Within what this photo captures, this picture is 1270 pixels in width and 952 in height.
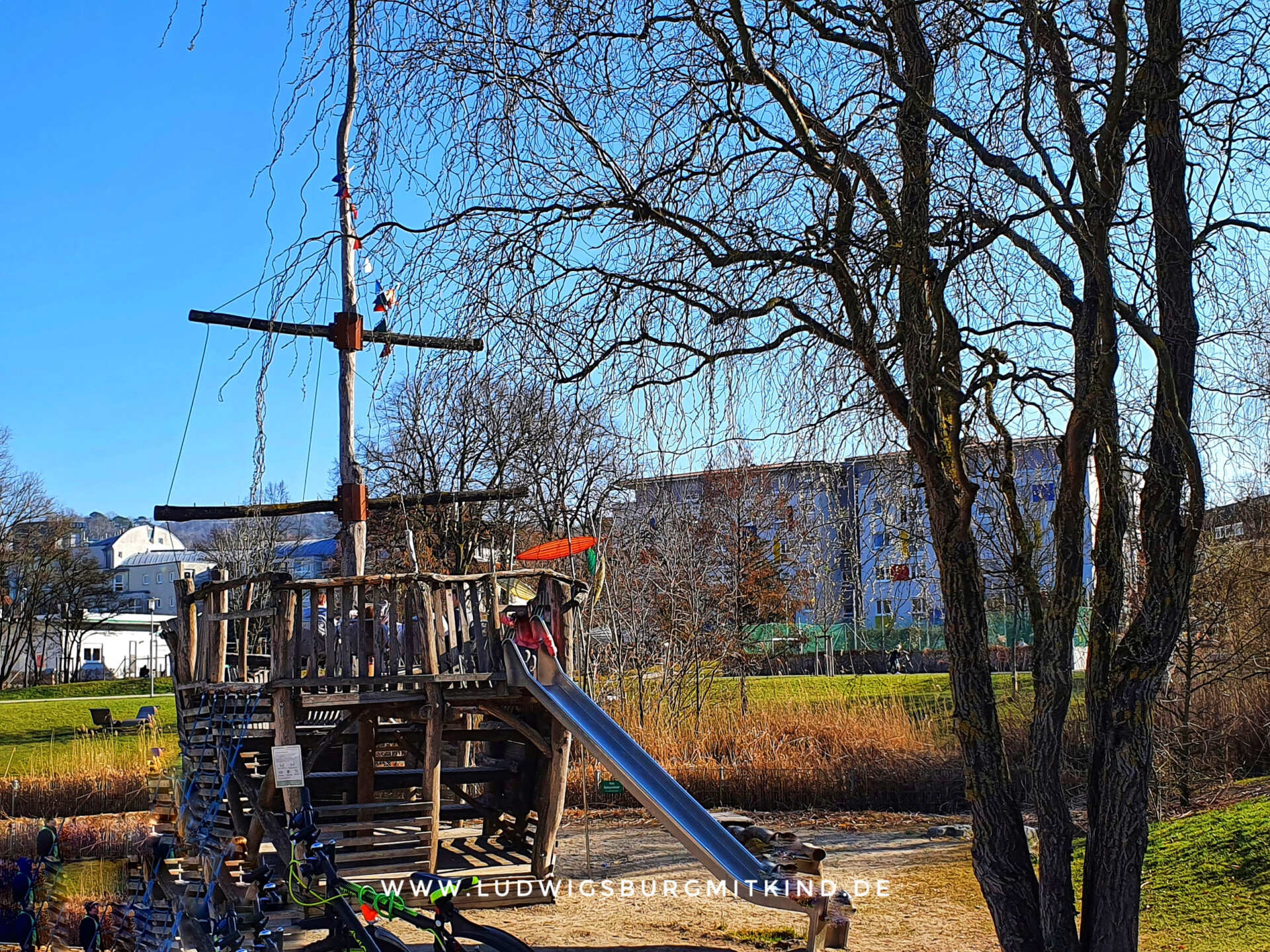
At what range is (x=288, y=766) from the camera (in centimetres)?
873

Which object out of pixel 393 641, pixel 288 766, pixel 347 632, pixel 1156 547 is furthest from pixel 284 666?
pixel 1156 547

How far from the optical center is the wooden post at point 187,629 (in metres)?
10.8

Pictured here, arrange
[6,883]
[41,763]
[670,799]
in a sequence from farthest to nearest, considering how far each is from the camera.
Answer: [41,763]
[6,883]
[670,799]

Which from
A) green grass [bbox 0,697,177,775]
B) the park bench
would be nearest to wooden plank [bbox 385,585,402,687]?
green grass [bbox 0,697,177,775]

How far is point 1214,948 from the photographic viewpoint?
7527 mm

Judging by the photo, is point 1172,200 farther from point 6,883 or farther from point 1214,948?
point 6,883

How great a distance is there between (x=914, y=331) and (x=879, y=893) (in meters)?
7.44

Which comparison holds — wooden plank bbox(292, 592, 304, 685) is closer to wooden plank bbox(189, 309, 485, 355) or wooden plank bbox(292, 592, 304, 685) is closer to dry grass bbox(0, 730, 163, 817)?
wooden plank bbox(189, 309, 485, 355)

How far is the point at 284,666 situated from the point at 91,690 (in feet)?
122

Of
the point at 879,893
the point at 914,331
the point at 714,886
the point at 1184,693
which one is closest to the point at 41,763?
the point at 714,886

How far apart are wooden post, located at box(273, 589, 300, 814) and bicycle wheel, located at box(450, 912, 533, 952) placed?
4585 mm

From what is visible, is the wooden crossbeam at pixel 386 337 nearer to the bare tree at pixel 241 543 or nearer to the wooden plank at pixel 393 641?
the wooden plank at pixel 393 641

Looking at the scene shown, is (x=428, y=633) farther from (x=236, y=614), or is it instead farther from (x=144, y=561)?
(x=144, y=561)

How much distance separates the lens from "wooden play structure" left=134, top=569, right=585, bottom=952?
9.77 meters
